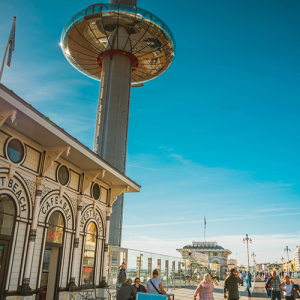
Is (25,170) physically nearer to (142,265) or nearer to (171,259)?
(142,265)

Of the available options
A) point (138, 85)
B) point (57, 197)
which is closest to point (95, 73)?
point (138, 85)

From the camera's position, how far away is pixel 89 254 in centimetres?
1446

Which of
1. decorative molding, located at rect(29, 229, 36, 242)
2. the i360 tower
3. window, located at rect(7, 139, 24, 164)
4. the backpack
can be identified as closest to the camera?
window, located at rect(7, 139, 24, 164)

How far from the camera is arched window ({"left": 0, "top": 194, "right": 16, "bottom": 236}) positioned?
9430 millimetres

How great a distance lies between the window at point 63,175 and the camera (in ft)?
40.8

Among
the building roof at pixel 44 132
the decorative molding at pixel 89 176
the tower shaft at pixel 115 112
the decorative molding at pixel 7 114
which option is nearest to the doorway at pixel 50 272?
the decorative molding at pixel 89 176

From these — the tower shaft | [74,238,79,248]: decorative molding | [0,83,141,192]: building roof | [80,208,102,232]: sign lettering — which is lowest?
[74,238,79,248]: decorative molding

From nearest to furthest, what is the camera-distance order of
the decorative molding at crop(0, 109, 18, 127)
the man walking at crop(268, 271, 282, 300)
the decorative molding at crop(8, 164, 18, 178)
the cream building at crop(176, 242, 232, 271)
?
1. the decorative molding at crop(0, 109, 18, 127)
2. the decorative molding at crop(8, 164, 18, 178)
3. the man walking at crop(268, 271, 282, 300)
4. the cream building at crop(176, 242, 232, 271)

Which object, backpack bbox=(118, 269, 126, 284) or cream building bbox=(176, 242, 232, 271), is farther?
cream building bbox=(176, 242, 232, 271)

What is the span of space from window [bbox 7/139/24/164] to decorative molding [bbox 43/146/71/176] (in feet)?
3.80

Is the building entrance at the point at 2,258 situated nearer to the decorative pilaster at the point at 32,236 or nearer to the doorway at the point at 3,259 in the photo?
the doorway at the point at 3,259

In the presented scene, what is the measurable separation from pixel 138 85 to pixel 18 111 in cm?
2947

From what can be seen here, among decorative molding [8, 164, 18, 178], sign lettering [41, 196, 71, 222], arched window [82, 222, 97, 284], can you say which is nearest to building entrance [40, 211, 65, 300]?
→ sign lettering [41, 196, 71, 222]

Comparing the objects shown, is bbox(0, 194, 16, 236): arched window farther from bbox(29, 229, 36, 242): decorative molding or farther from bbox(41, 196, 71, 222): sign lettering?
bbox(41, 196, 71, 222): sign lettering
